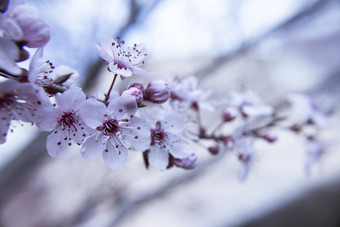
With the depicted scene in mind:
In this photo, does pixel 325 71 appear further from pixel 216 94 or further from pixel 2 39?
pixel 2 39

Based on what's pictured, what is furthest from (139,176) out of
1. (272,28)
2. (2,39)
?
(2,39)

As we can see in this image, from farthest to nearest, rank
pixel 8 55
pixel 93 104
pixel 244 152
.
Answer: pixel 244 152 < pixel 93 104 < pixel 8 55

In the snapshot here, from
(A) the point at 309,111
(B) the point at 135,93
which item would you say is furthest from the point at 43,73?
(A) the point at 309,111

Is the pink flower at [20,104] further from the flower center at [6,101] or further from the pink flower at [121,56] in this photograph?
the pink flower at [121,56]

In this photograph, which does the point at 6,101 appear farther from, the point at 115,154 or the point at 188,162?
the point at 188,162

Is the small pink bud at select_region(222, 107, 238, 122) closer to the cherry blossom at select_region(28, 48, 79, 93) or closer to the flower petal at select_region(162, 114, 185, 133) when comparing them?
the flower petal at select_region(162, 114, 185, 133)

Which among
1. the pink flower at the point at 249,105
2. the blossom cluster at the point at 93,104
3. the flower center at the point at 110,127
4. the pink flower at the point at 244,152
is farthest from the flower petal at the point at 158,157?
the pink flower at the point at 249,105
